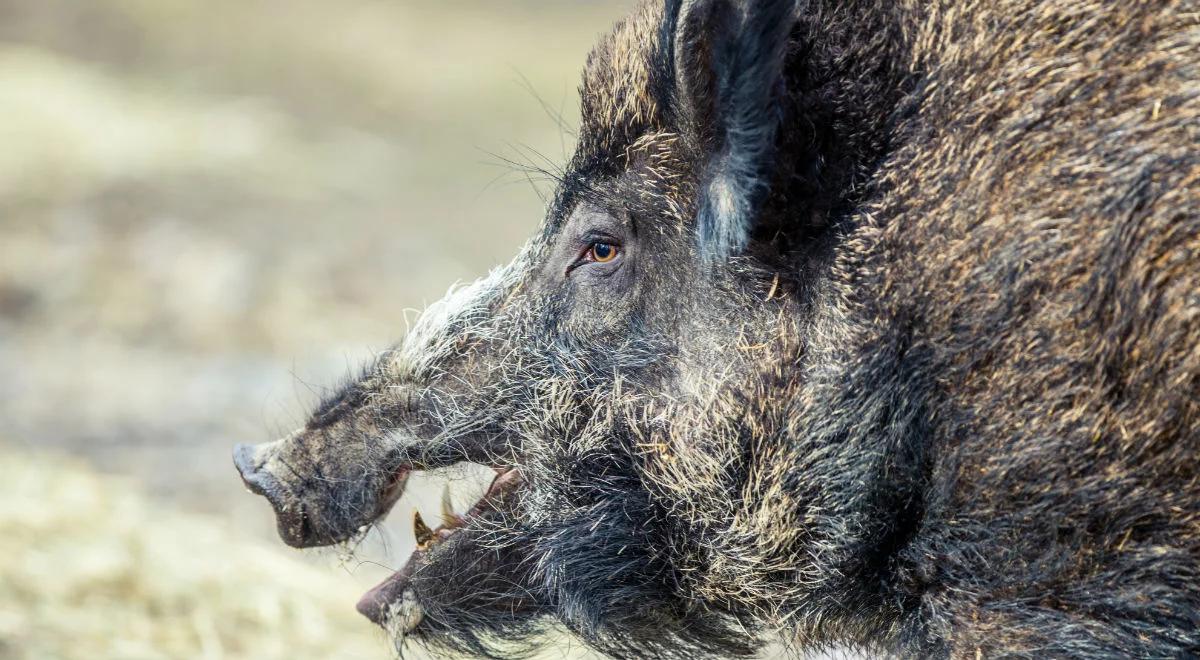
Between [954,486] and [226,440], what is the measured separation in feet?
20.1

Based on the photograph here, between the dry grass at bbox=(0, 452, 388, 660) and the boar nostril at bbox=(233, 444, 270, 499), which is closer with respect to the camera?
the boar nostril at bbox=(233, 444, 270, 499)

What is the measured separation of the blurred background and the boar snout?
0.25 metres

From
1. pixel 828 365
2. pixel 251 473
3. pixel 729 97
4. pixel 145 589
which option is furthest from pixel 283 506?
pixel 145 589

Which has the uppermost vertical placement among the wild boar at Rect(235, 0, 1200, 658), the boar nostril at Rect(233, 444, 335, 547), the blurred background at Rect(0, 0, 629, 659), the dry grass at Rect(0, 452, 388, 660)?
the blurred background at Rect(0, 0, 629, 659)

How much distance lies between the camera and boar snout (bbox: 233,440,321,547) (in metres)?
3.62

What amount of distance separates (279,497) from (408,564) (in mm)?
413

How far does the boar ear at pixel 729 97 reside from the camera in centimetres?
293

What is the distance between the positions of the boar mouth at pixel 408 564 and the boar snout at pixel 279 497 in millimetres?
218

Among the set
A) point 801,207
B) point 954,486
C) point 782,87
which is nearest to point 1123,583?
point 954,486

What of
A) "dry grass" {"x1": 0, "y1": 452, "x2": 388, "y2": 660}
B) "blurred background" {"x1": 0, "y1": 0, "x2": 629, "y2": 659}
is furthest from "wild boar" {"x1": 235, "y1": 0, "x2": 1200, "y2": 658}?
"dry grass" {"x1": 0, "y1": 452, "x2": 388, "y2": 660}

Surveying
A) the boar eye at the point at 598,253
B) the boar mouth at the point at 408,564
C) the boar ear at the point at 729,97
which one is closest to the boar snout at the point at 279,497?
the boar mouth at the point at 408,564

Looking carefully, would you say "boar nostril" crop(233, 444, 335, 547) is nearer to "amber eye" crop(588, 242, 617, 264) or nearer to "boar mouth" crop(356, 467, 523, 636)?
"boar mouth" crop(356, 467, 523, 636)

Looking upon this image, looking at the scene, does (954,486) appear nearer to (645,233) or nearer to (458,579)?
(645,233)

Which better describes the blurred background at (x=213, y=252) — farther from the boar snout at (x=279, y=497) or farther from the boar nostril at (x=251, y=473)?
the boar nostril at (x=251, y=473)
